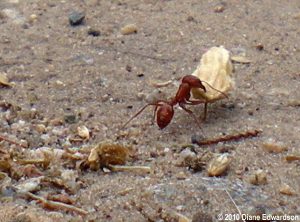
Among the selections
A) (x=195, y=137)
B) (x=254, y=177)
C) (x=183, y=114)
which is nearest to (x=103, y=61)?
(x=183, y=114)

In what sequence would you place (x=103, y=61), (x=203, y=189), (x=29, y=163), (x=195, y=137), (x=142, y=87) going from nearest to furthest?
1. (x=203, y=189)
2. (x=29, y=163)
3. (x=195, y=137)
4. (x=142, y=87)
5. (x=103, y=61)

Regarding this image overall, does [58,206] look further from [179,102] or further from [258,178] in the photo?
[179,102]

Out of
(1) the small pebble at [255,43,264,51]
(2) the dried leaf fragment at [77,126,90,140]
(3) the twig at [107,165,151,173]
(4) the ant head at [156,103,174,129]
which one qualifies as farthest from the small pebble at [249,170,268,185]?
(1) the small pebble at [255,43,264,51]

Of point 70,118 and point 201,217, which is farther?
point 70,118

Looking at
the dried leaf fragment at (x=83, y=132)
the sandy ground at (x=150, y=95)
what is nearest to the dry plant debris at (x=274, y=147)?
the sandy ground at (x=150, y=95)

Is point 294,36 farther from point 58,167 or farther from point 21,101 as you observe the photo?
point 58,167

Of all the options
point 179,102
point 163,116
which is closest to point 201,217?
point 163,116

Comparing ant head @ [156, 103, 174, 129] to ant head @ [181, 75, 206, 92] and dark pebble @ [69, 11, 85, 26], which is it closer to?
ant head @ [181, 75, 206, 92]

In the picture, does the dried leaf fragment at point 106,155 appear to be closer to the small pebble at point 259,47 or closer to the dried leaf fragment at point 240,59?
the dried leaf fragment at point 240,59
